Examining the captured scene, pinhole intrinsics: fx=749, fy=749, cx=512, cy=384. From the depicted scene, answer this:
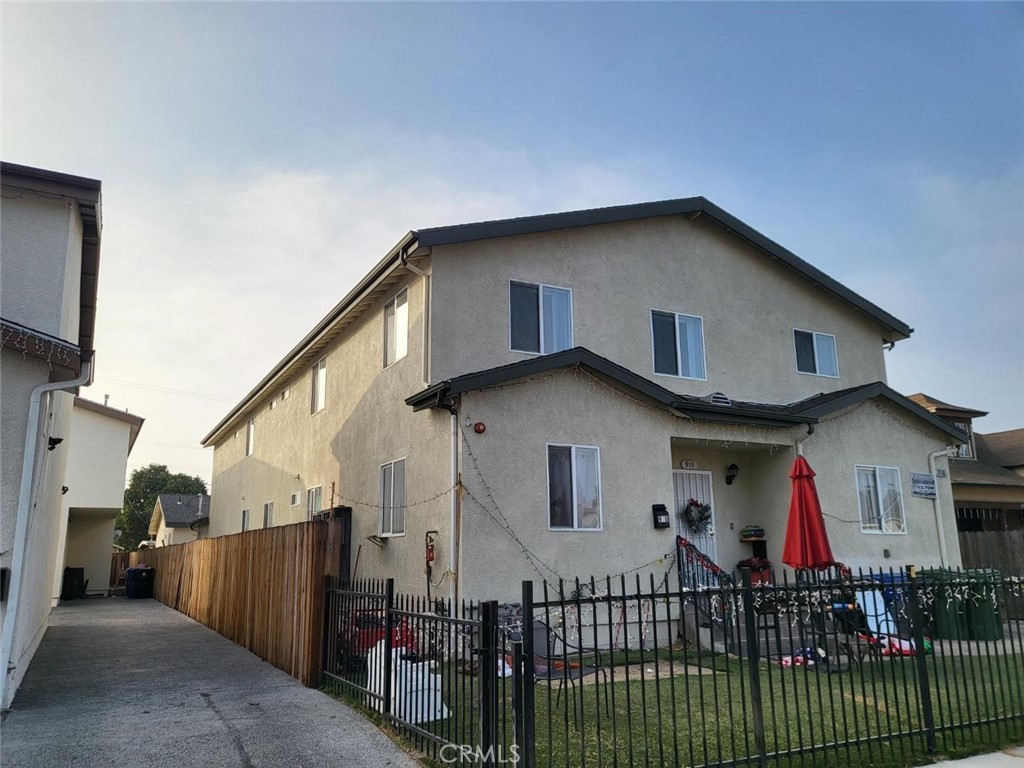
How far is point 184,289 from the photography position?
648 inches

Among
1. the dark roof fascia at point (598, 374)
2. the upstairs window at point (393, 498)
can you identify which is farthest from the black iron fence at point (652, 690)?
the upstairs window at point (393, 498)

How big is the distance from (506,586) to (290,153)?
7691mm

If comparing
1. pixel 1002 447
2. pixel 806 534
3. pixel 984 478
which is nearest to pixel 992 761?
pixel 806 534

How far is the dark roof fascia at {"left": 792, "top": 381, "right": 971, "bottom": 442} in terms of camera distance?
14539mm

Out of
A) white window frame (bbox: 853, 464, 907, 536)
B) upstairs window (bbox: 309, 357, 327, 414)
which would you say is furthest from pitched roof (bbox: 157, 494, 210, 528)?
white window frame (bbox: 853, 464, 907, 536)

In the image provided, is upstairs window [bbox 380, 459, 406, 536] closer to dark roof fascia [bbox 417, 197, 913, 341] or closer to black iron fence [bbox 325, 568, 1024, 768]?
dark roof fascia [bbox 417, 197, 913, 341]

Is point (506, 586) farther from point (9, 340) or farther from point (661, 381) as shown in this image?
point (9, 340)

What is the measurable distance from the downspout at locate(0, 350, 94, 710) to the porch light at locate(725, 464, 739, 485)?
11.6 metres

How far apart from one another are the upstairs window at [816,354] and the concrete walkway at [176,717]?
498 inches

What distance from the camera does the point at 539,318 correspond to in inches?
527

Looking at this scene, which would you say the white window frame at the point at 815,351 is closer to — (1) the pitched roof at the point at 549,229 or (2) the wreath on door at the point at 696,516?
(1) the pitched roof at the point at 549,229

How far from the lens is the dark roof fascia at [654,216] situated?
40.7ft

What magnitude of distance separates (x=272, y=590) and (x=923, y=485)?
1310cm

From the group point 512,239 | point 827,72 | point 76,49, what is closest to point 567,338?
point 512,239
